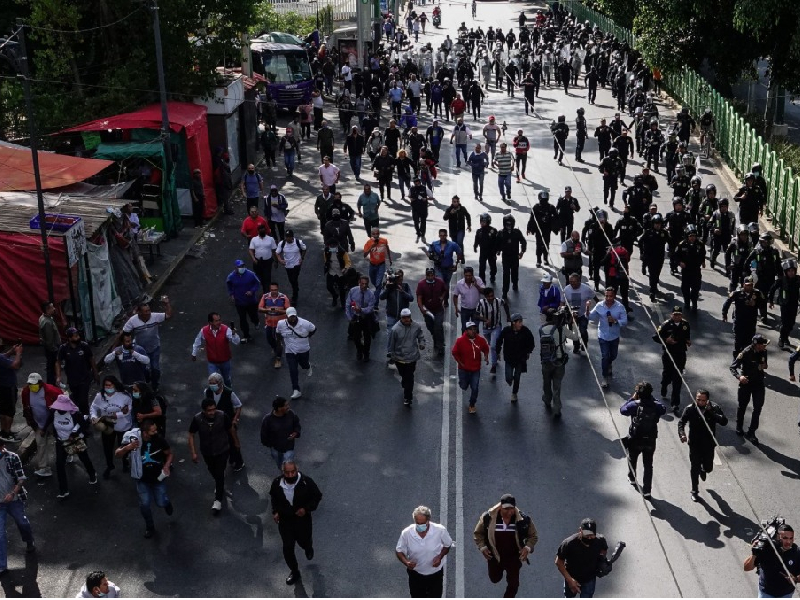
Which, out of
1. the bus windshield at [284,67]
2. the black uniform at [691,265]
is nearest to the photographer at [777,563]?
the black uniform at [691,265]

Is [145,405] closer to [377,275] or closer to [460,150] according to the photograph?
[377,275]

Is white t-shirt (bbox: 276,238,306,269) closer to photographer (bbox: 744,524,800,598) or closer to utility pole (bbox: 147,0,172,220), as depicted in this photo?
utility pole (bbox: 147,0,172,220)

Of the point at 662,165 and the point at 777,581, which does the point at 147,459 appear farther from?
the point at 662,165

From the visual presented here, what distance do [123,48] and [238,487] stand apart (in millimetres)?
15927

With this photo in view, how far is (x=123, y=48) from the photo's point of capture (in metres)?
26.2

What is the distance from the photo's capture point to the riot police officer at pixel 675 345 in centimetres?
1465

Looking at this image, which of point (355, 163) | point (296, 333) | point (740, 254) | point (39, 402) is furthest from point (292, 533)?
point (355, 163)

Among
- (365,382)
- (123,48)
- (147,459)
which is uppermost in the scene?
(123,48)

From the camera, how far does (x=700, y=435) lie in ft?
41.1

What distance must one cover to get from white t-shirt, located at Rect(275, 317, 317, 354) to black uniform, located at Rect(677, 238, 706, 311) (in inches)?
246

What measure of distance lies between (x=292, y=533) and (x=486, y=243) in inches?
363

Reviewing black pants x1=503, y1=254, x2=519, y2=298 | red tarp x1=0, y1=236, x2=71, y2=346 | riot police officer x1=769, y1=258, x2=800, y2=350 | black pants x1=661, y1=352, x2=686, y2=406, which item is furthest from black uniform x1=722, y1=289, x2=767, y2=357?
red tarp x1=0, y1=236, x2=71, y2=346

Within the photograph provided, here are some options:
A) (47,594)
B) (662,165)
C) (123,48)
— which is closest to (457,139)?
(662,165)

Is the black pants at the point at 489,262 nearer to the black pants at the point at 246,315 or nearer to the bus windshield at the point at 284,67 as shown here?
the black pants at the point at 246,315
